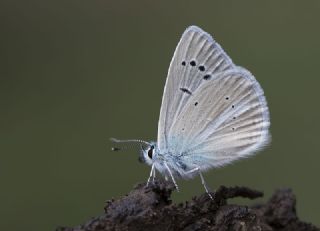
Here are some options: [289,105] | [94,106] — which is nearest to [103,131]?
[94,106]

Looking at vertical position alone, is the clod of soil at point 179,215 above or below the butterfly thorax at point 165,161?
below

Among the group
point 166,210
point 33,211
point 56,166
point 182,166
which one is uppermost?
point 56,166

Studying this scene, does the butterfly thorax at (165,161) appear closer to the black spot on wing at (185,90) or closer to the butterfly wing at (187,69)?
the butterfly wing at (187,69)

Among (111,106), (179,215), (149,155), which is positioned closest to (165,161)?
(149,155)

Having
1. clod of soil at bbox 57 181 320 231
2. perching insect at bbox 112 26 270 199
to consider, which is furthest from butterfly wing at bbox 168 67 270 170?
clod of soil at bbox 57 181 320 231

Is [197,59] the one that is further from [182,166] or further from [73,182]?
[73,182]

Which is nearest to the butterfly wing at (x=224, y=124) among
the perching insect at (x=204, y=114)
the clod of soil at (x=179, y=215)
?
the perching insect at (x=204, y=114)

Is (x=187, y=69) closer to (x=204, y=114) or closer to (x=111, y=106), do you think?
(x=204, y=114)
